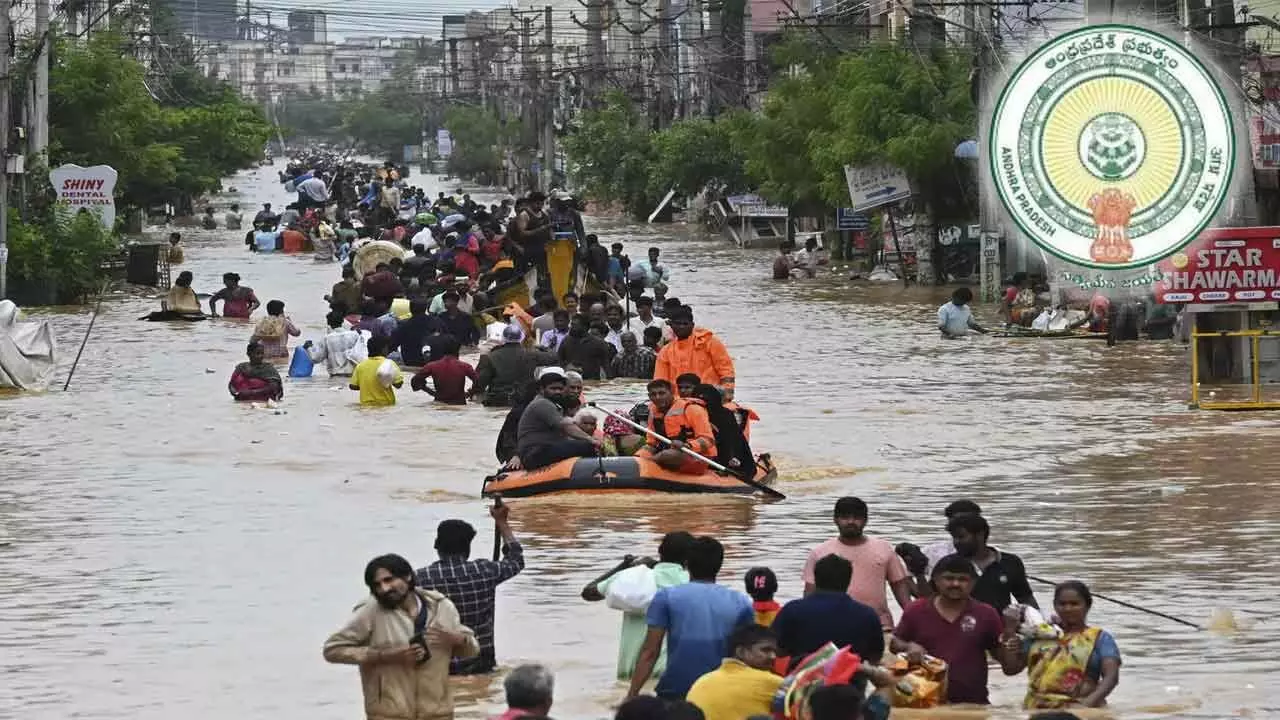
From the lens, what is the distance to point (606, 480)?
19594 mm

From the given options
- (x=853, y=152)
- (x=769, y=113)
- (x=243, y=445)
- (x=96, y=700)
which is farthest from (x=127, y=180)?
(x=96, y=700)

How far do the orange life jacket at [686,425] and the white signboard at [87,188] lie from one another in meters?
27.1

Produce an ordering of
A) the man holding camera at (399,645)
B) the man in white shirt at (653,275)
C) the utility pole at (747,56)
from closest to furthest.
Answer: the man holding camera at (399,645) < the man in white shirt at (653,275) < the utility pole at (747,56)

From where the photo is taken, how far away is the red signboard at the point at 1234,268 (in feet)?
84.5

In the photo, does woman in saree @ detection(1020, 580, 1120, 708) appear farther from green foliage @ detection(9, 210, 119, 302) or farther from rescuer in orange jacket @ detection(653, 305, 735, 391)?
green foliage @ detection(9, 210, 119, 302)

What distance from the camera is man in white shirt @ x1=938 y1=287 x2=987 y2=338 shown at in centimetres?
3531

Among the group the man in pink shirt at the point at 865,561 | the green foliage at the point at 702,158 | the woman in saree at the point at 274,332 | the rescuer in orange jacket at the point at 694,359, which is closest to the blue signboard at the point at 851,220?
the green foliage at the point at 702,158

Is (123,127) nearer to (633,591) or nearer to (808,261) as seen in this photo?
(808,261)

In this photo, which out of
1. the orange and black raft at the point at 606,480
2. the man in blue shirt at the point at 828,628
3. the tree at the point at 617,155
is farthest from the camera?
the tree at the point at 617,155

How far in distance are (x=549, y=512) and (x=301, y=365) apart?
11.9m

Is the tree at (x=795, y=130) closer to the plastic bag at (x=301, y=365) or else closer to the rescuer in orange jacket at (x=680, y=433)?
the plastic bag at (x=301, y=365)

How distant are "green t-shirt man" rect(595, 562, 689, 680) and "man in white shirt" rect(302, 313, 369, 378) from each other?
60.5 feet

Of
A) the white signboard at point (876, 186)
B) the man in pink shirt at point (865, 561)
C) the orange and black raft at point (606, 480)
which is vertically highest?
the white signboard at point (876, 186)

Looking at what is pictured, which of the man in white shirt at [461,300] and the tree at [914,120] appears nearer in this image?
the man in white shirt at [461,300]
